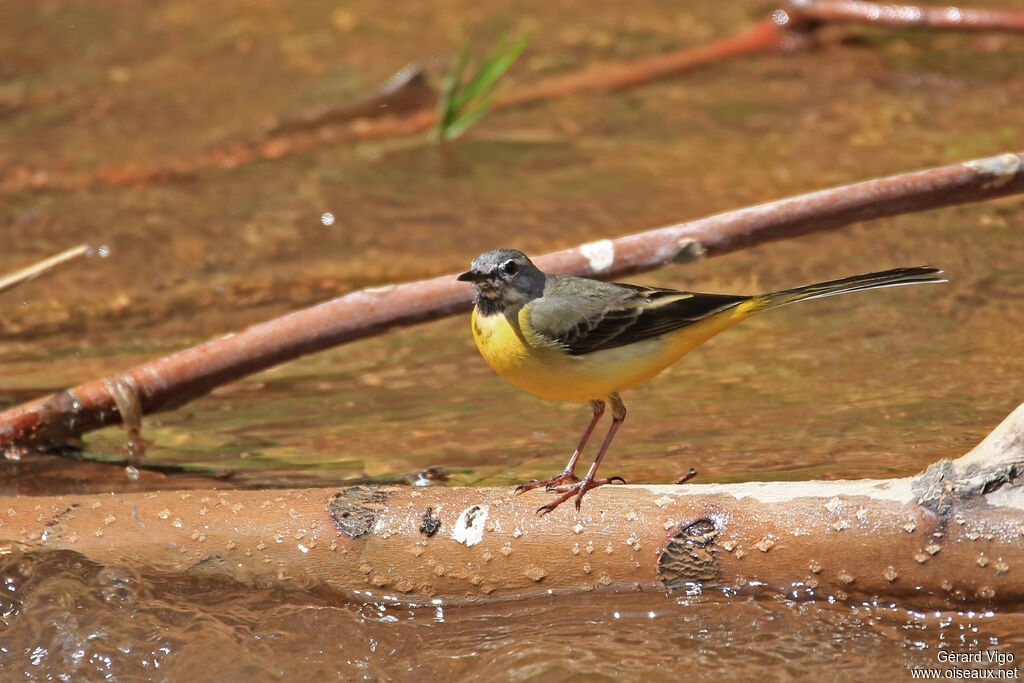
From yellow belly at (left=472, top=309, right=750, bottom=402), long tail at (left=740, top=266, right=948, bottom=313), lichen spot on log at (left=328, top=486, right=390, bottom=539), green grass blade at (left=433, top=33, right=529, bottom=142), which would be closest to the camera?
lichen spot on log at (left=328, top=486, right=390, bottom=539)

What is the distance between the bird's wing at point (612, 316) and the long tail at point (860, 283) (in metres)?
0.13

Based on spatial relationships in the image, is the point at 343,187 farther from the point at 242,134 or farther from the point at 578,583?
the point at 578,583

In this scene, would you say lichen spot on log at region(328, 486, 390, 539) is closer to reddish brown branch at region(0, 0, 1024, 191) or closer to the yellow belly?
the yellow belly

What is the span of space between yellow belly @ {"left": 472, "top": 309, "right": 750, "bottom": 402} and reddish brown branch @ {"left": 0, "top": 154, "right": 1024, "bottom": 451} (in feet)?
2.02

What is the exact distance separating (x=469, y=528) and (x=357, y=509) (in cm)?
41

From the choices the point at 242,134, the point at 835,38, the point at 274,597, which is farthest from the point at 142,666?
the point at 835,38

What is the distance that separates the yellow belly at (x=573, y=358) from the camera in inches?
160

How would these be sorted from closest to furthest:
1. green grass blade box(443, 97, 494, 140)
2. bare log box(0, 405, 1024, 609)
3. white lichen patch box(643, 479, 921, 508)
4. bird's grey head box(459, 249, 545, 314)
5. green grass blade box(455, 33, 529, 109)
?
bare log box(0, 405, 1024, 609) < white lichen patch box(643, 479, 921, 508) < bird's grey head box(459, 249, 545, 314) < green grass blade box(455, 33, 529, 109) < green grass blade box(443, 97, 494, 140)

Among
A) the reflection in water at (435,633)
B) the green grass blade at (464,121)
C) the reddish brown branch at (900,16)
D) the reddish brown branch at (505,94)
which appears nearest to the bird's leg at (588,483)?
the reflection in water at (435,633)

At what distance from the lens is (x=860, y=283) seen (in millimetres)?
4023

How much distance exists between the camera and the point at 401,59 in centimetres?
1116

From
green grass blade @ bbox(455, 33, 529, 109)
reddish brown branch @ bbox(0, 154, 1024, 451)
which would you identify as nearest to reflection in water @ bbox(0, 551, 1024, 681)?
reddish brown branch @ bbox(0, 154, 1024, 451)

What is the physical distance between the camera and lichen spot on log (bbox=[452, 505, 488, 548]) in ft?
12.3

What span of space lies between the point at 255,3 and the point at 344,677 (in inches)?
411
